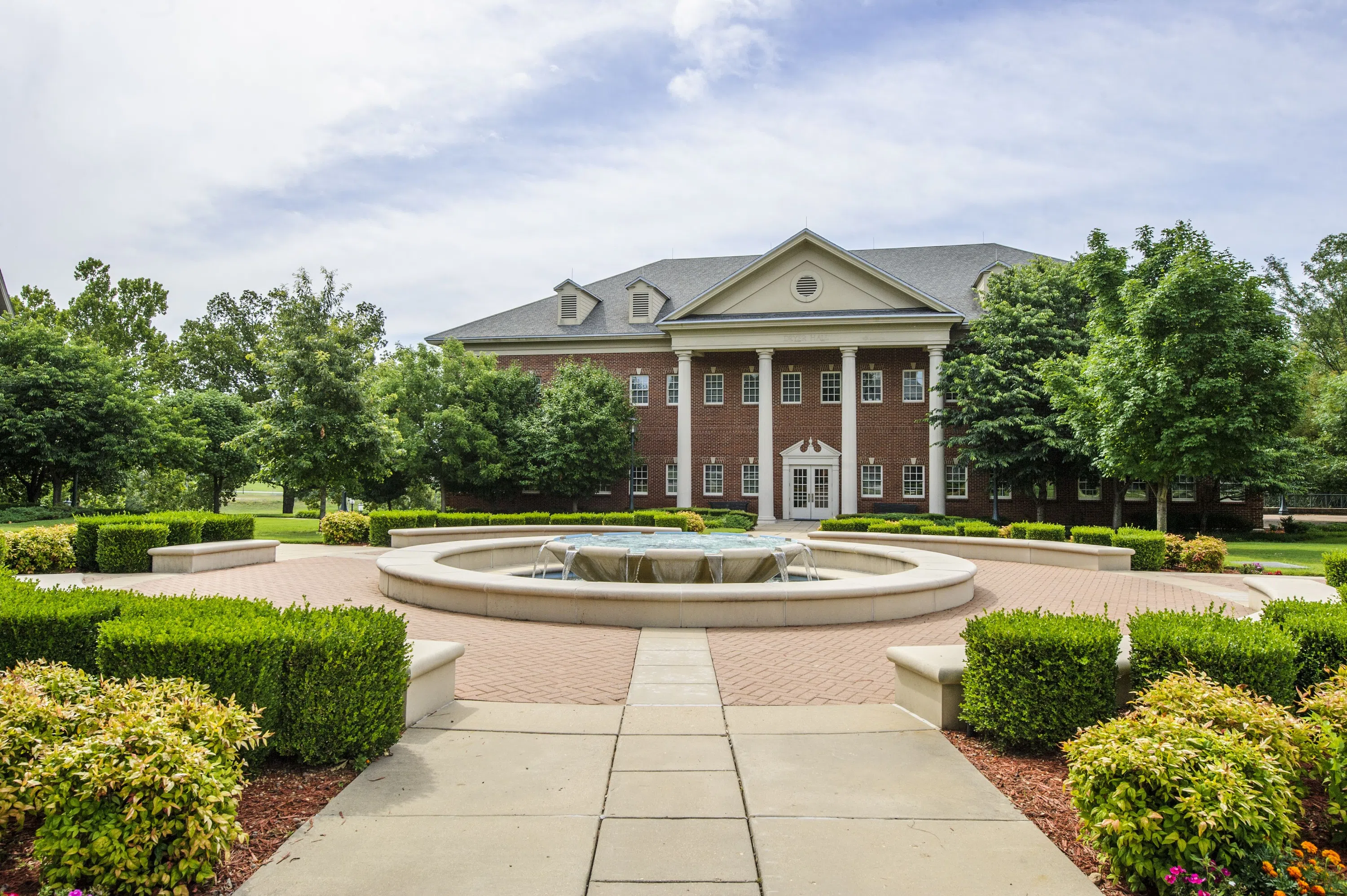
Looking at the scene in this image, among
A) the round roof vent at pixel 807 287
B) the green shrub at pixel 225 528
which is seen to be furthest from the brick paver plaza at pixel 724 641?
the round roof vent at pixel 807 287

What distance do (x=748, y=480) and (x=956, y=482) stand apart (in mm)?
9846

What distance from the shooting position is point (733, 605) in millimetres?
10141

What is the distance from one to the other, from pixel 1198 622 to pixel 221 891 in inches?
258

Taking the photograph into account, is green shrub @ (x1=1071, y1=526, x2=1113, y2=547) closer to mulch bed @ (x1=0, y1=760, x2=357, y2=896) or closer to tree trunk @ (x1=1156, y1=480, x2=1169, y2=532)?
tree trunk @ (x1=1156, y1=480, x2=1169, y2=532)

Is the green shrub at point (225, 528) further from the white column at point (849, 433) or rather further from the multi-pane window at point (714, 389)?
the white column at point (849, 433)

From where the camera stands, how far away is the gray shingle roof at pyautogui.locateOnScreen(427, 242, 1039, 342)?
3984cm

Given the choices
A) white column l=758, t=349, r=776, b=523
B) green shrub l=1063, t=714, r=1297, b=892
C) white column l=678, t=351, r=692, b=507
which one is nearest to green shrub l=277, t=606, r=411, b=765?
green shrub l=1063, t=714, r=1297, b=892

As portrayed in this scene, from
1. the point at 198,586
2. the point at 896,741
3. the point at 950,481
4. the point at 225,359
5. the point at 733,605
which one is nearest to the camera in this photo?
the point at 896,741

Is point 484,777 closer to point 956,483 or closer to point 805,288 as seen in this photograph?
point 805,288

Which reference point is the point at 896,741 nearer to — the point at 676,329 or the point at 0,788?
the point at 0,788

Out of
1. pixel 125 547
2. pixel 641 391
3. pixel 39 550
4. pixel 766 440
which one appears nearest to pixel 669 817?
pixel 125 547

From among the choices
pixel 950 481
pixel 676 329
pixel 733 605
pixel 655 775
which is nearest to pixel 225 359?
pixel 676 329

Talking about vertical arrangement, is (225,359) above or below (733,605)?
above

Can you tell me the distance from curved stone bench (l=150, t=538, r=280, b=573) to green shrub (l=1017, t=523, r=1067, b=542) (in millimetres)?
18767
